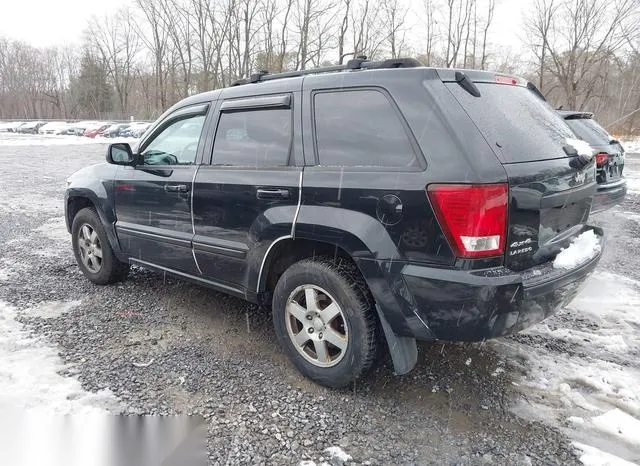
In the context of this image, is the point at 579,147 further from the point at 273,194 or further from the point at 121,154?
the point at 121,154

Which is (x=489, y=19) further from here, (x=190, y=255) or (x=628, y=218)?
(x=190, y=255)

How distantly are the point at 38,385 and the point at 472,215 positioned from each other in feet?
9.33

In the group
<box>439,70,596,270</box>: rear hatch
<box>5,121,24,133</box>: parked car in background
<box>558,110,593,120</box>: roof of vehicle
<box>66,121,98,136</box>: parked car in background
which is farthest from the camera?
<box>5,121,24,133</box>: parked car in background

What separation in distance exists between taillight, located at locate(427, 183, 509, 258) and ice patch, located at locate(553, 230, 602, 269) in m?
0.58

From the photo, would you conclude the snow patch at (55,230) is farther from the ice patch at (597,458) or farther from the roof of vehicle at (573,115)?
the roof of vehicle at (573,115)

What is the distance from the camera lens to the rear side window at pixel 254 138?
125 inches

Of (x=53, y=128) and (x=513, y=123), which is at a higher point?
(x=53, y=128)

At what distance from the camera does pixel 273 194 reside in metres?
3.06

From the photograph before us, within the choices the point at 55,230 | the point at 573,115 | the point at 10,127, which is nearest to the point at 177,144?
the point at 55,230

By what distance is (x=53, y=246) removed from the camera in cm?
645

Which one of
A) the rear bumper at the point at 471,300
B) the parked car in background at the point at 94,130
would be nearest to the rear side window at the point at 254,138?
the rear bumper at the point at 471,300

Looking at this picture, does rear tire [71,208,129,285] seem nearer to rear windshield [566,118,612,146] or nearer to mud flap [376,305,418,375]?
mud flap [376,305,418,375]

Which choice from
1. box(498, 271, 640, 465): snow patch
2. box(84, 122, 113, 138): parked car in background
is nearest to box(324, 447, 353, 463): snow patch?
box(498, 271, 640, 465): snow patch

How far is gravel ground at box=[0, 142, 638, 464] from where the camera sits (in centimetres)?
254
